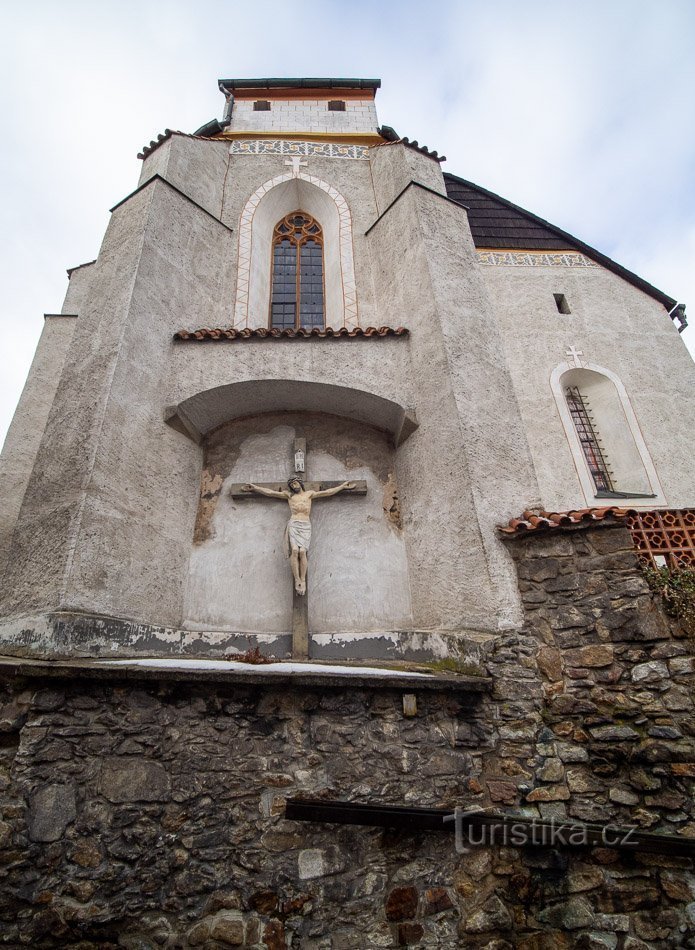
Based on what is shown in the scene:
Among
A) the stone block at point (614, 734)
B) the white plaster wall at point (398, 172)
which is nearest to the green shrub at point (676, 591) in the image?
the stone block at point (614, 734)

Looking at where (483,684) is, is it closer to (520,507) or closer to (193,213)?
(520,507)

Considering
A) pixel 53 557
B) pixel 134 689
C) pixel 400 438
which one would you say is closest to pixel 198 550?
pixel 53 557

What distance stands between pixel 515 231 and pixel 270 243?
5560 millimetres

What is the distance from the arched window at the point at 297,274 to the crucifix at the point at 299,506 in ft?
8.13

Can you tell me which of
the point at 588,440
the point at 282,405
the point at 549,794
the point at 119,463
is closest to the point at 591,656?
the point at 549,794

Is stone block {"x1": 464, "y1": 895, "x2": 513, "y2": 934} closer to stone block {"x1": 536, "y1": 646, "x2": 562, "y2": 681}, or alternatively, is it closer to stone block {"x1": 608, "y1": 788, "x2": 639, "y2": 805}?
stone block {"x1": 608, "y1": 788, "x2": 639, "y2": 805}

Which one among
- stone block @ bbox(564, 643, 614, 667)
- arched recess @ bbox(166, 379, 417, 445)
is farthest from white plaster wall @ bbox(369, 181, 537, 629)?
stone block @ bbox(564, 643, 614, 667)

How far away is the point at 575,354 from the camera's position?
30.5ft

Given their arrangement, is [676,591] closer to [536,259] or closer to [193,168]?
[536,259]

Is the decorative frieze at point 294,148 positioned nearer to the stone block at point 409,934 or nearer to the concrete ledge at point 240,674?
the concrete ledge at point 240,674

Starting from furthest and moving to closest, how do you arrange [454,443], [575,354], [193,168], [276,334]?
[575,354] → [193,168] → [276,334] → [454,443]

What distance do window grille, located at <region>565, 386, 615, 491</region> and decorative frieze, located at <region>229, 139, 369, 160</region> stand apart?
574 cm

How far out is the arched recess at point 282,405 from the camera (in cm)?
606

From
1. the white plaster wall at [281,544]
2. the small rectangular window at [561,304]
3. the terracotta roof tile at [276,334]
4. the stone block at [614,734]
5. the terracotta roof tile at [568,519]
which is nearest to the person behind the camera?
the stone block at [614,734]
